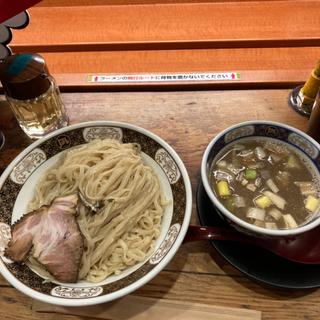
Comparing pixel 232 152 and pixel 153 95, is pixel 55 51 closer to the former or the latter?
pixel 153 95

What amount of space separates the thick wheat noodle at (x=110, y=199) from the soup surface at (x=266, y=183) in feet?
0.78

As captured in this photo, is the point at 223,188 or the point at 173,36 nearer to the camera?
the point at 223,188

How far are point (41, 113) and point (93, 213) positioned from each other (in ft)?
1.69

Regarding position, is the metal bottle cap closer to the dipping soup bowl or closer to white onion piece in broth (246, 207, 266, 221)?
the dipping soup bowl

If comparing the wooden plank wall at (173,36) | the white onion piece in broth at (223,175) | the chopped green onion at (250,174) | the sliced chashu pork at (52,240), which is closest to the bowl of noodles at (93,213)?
the sliced chashu pork at (52,240)

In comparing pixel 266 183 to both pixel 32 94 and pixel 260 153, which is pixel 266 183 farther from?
pixel 32 94

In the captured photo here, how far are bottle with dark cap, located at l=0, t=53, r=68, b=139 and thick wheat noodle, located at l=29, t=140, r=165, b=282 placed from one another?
9.6 inches

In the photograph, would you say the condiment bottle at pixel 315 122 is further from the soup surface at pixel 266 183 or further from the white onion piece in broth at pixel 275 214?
the white onion piece in broth at pixel 275 214

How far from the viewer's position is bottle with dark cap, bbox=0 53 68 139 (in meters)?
1.30

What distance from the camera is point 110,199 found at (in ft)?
4.01

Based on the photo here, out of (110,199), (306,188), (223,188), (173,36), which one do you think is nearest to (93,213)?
(110,199)

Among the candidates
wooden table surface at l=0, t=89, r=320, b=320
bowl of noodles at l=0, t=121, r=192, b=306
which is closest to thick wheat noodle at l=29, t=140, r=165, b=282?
bowl of noodles at l=0, t=121, r=192, b=306

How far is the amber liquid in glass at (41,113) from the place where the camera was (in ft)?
4.69

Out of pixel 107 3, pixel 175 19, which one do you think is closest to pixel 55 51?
pixel 107 3
